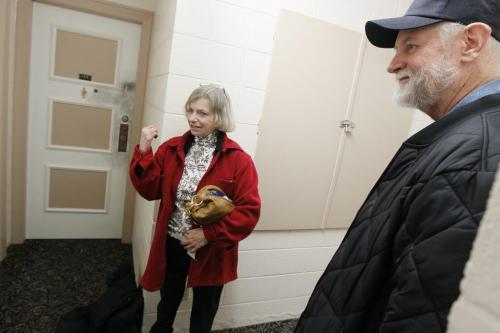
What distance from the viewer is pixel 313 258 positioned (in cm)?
217

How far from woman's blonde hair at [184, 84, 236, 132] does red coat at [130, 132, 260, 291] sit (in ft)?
0.23

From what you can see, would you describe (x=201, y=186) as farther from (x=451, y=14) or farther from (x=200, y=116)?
(x=451, y=14)

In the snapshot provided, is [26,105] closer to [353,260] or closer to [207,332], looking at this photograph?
[207,332]

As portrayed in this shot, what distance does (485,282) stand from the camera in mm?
195

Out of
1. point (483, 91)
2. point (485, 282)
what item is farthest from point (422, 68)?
point (485, 282)

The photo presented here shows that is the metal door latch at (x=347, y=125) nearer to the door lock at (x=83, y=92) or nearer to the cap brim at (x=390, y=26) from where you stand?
the cap brim at (x=390, y=26)

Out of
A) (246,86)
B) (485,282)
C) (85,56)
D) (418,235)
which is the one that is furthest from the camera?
(85,56)

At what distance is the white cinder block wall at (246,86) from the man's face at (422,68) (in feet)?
3.24

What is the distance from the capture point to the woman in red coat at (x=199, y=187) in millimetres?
1301

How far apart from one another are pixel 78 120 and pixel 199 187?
168 centimetres

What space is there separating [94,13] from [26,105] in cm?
87

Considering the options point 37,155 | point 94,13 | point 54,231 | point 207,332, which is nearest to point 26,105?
point 37,155

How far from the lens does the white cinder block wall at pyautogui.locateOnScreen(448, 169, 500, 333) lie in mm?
189

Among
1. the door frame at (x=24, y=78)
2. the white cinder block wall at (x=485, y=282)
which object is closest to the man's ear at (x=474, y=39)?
the white cinder block wall at (x=485, y=282)
